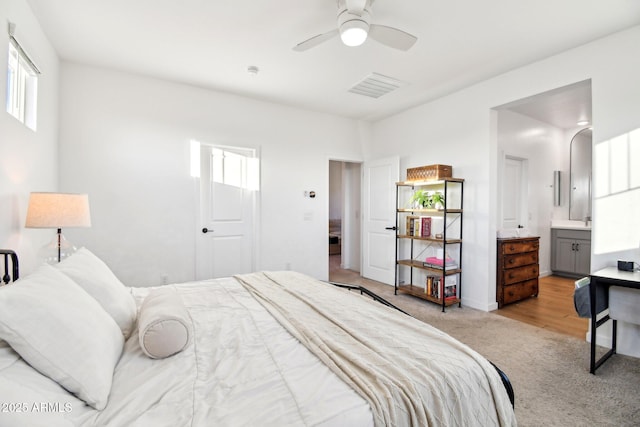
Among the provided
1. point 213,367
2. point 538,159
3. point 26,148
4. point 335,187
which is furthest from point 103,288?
point 335,187

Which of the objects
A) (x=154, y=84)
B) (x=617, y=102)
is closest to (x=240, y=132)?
(x=154, y=84)

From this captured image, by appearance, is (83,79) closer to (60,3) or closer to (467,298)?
(60,3)

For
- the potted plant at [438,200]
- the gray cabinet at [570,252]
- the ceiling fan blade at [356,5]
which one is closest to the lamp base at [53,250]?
the ceiling fan blade at [356,5]

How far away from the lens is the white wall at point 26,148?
1.90 m

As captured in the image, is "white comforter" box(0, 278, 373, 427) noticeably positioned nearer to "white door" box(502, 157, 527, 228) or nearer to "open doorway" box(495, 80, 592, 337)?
"open doorway" box(495, 80, 592, 337)

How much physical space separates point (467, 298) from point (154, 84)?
4632mm

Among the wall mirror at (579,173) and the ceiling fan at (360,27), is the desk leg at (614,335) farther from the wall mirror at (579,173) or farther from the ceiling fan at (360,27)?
the wall mirror at (579,173)

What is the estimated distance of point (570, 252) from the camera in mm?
5156

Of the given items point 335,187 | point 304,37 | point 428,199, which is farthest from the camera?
point 335,187

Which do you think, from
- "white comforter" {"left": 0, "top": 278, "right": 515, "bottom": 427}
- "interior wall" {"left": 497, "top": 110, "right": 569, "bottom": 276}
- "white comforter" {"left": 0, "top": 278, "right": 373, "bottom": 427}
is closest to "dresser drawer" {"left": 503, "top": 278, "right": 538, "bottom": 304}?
"interior wall" {"left": 497, "top": 110, "right": 569, "bottom": 276}

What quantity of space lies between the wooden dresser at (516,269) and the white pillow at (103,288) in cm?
382

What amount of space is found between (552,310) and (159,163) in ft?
16.6

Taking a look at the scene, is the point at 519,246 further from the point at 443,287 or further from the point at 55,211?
the point at 55,211

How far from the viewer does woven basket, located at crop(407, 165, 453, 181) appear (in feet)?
12.4
